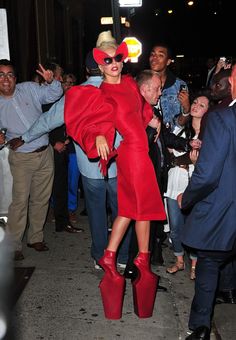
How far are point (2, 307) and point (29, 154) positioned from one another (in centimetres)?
297

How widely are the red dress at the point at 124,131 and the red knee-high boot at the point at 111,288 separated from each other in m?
0.41

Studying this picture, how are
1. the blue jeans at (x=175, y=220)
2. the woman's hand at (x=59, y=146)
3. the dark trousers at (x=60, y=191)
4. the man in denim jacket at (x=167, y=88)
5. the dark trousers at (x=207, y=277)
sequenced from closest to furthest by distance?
the dark trousers at (x=207, y=277) → the blue jeans at (x=175, y=220) → the man in denim jacket at (x=167, y=88) → the woman's hand at (x=59, y=146) → the dark trousers at (x=60, y=191)

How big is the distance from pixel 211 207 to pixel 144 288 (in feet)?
3.27

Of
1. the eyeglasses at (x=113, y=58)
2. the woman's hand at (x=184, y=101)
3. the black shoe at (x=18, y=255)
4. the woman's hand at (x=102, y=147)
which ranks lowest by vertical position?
the black shoe at (x=18, y=255)

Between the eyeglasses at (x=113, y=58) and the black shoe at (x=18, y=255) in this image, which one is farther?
the black shoe at (x=18, y=255)

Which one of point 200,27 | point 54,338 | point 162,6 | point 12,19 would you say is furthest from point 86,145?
point 200,27

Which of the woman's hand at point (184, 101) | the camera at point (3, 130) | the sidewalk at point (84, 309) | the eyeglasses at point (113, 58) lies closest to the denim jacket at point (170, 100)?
the woman's hand at point (184, 101)

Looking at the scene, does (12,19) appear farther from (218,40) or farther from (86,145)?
(218,40)

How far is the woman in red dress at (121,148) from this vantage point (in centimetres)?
345

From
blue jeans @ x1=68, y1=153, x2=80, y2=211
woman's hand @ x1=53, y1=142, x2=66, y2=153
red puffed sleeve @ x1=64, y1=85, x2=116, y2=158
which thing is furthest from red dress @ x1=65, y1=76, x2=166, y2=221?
blue jeans @ x1=68, y1=153, x2=80, y2=211

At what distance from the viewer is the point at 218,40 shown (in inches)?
1887

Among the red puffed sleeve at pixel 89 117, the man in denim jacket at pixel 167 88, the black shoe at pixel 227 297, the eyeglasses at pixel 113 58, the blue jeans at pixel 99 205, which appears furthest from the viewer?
the man in denim jacket at pixel 167 88

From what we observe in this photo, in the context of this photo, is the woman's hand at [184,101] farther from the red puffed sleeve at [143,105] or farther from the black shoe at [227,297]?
the black shoe at [227,297]

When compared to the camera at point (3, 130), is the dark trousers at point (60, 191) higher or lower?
lower
